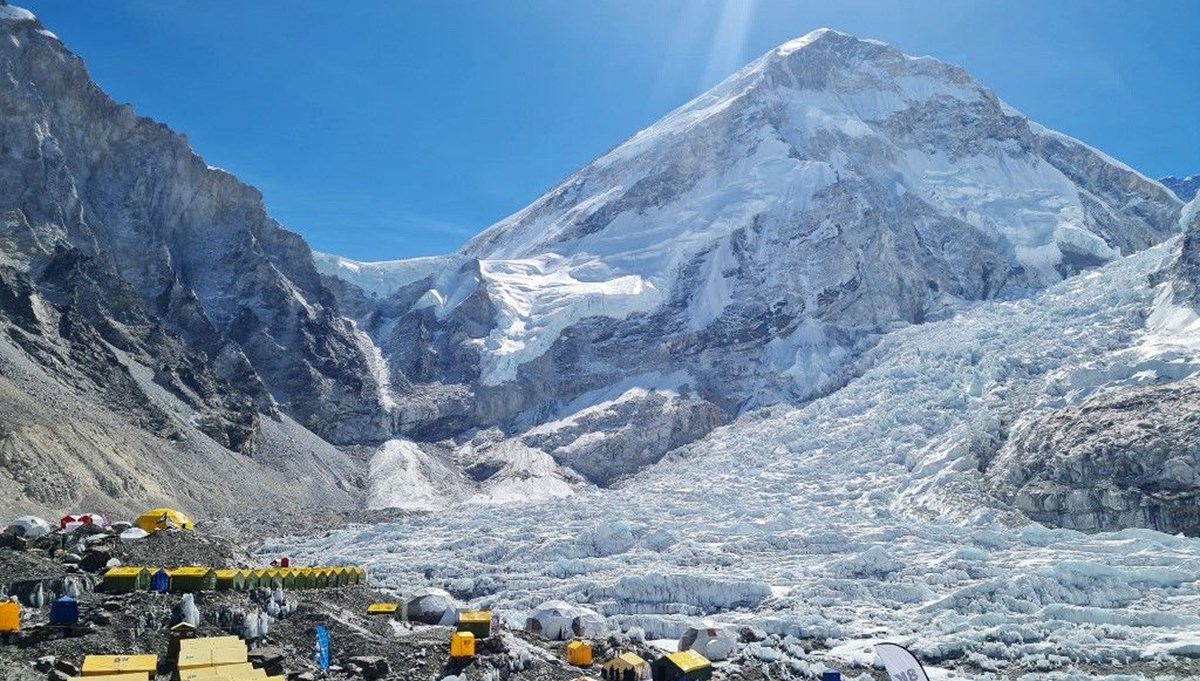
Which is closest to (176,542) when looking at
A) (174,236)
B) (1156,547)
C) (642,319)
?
(1156,547)

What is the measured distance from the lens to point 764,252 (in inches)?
5433

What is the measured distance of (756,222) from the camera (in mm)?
142875

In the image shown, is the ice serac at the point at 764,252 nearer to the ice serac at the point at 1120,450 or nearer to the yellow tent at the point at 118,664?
the ice serac at the point at 1120,450

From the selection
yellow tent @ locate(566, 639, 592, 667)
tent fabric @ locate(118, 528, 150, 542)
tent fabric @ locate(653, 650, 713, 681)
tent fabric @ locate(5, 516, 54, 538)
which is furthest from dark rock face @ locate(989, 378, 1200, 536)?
tent fabric @ locate(5, 516, 54, 538)

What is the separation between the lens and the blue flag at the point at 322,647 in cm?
2470

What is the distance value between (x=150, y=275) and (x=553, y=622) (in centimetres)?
8567

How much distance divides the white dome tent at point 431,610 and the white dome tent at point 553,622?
324 cm

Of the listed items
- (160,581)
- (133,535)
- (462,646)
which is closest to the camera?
(462,646)

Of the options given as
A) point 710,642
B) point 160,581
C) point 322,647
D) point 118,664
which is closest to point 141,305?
point 160,581

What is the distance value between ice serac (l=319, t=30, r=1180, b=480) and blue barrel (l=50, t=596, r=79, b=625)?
8425 centimetres

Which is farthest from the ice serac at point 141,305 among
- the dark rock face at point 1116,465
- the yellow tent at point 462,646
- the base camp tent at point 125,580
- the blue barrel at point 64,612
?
the dark rock face at point 1116,465

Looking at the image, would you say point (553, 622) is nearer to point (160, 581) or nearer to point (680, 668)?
point (680, 668)

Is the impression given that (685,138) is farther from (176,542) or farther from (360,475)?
(176,542)

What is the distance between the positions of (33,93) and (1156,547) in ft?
347
